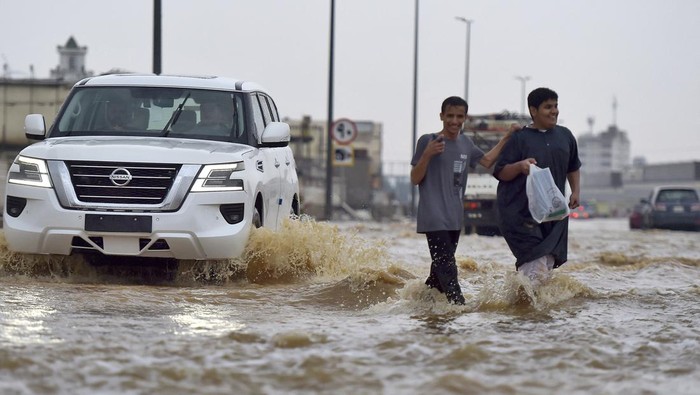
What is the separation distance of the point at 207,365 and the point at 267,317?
2594 millimetres

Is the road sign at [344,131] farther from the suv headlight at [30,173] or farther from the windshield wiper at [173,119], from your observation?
the suv headlight at [30,173]

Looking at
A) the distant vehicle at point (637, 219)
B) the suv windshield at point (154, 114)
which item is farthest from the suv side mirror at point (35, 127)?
the distant vehicle at point (637, 219)

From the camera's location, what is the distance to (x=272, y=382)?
21.0 ft

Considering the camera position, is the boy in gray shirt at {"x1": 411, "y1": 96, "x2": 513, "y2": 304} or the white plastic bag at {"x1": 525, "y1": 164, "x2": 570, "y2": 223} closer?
the boy in gray shirt at {"x1": 411, "y1": 96, "x2": 513, "y2": 304}

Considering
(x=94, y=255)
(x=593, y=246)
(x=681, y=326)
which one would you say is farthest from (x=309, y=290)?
(x=593, y=246)

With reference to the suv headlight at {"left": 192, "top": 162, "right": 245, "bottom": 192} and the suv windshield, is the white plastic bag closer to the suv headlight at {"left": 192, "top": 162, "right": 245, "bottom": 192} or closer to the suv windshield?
the suv headlight at {"left": 192, "top": 162, "right": 245, "bottom": 192}

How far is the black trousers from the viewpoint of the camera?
31.0ft

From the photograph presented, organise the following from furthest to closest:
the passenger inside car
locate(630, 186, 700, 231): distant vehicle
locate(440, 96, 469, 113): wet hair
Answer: locate(630, 186, 700, 231): distant vehicle → the passenger inside car → locate(440, 96, 469, 113): wet hair

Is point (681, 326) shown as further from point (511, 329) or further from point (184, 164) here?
point (184, 164)

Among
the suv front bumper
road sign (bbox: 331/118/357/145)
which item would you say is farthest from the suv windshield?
road sign (bbox: 331/118/357/145)

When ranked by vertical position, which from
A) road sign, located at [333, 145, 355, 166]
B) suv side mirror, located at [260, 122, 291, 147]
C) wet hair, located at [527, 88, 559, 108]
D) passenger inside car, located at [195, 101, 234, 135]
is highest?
wet hair, located at [527, 88, 559, 108]

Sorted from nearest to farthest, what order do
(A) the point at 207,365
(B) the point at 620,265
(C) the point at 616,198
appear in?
(A) the point at 207,365, (B) the point at 620,265, (C) the point at 616,198

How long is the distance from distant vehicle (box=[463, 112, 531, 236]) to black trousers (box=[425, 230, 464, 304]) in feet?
59.9

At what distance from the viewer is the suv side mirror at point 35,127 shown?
476 inches
